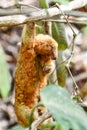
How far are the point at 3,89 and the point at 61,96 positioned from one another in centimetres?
13

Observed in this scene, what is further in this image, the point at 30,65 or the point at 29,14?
the point at 30,65

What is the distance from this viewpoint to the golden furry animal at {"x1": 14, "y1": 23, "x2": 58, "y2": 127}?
1.66 meters

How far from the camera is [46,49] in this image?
168cm

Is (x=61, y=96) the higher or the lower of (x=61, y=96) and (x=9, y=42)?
the lower

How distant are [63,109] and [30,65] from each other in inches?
19.2

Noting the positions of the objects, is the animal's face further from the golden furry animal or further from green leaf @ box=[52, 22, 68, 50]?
green leaf @ box=[52, 22, 68, 50]

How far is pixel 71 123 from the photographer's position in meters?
1.16

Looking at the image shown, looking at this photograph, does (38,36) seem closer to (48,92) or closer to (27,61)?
(27,61)

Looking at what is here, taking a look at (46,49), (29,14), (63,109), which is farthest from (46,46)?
(63,109)

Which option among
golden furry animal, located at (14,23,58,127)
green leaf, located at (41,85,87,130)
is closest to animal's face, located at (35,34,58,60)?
golden furry animal, located at (14,23,58,127)

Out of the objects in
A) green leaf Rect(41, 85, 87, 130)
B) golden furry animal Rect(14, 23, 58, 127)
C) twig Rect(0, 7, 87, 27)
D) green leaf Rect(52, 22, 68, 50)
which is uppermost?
twig Rect(0, 7, 87, 27)

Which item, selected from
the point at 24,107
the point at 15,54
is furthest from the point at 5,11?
the point at 15,54

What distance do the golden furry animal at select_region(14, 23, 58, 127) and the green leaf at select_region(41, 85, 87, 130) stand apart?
1.33ft

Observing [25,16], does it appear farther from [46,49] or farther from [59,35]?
[59,35]
